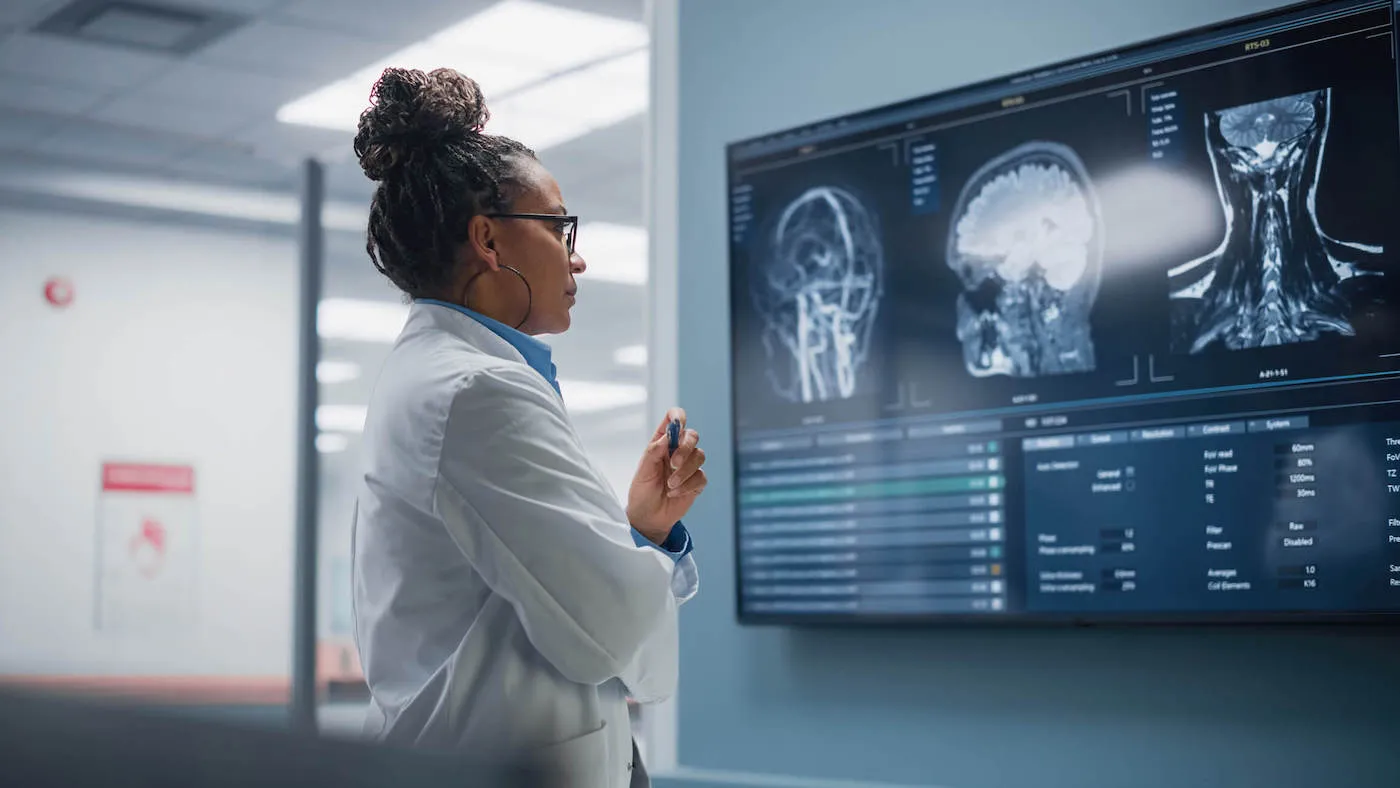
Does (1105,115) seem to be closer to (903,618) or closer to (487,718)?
(903,618)

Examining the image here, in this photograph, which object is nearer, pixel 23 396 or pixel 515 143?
pixel 515 143

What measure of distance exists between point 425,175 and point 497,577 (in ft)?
1.47

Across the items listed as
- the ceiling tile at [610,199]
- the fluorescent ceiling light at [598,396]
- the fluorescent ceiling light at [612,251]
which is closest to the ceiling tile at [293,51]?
the ceiling tile at [610,199]

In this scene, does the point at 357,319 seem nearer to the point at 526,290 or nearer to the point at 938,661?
the point at 938,661

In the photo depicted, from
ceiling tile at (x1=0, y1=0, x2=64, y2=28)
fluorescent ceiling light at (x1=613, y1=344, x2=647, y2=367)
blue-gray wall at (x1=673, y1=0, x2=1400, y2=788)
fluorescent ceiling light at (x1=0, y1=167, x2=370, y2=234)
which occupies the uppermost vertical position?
ceiling tile at (x1=0, y1=0, x2=64, y2=28)

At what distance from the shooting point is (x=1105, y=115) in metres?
2.14

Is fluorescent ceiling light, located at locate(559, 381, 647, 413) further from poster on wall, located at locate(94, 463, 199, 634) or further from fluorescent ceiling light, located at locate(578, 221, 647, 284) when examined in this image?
poster on wall, located at locate(94, 463, 199, 634)

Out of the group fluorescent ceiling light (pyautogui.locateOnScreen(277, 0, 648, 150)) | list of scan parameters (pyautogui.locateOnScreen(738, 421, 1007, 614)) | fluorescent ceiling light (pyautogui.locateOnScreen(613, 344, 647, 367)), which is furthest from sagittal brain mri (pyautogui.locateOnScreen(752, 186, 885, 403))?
fluorescent ceiling light (pyautogui.locateOnScreen(613, 344, 647, 367))

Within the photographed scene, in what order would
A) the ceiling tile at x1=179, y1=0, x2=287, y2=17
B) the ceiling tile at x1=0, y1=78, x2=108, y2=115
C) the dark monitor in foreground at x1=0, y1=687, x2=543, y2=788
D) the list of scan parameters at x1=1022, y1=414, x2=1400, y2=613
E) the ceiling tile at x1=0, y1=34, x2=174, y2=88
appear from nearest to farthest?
1. the dark monitor in foreground at x1=0, y1=687, x2=543, y2=788
2. the list of scan parameters at x1=1022, y1=414, x2=1400, y2=613
3. the ceiling tile at x1=179, y1=0, x2=287, y2=17
4. the ceiling tile at x1=0, y1=34, x2=174, y2=88
5. the ceiling tile at x1=0, y1=78, x2=108, y2=115

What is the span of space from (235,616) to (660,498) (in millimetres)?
3622

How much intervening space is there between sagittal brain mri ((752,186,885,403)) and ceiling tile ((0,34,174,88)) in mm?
2593

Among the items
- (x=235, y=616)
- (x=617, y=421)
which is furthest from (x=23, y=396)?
(x=617, y=421)

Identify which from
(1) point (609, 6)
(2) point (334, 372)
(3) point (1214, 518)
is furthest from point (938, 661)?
(2) point (334, 372)

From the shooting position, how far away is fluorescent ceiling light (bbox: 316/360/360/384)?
396cm
